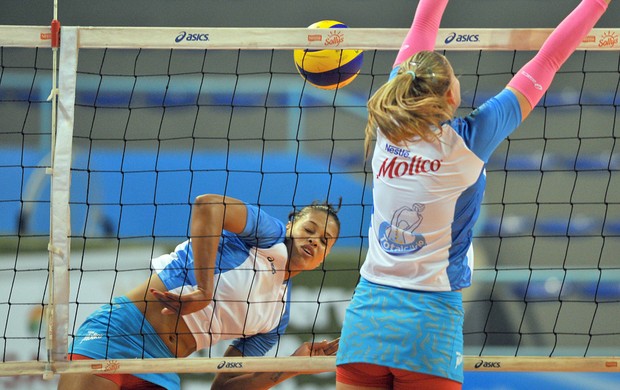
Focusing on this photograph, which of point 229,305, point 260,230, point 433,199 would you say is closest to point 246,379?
point 229,305

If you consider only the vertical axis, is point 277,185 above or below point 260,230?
above

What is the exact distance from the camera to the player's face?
132 inches

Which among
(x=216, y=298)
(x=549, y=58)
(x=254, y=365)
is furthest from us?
(x=216, y=298)

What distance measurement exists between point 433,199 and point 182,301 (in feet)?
4.57

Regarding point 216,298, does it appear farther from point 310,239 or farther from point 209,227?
point 310,239

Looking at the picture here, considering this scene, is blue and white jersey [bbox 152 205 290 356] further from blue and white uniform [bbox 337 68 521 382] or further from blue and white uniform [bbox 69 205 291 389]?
blue and white uniform [bbox 337 68 521 382]

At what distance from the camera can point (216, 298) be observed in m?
3.33

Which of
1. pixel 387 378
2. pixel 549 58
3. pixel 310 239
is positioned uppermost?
pixel 549 58

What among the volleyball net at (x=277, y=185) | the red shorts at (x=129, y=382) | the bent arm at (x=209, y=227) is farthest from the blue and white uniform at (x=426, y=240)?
the volleyball net at (x=277, y=185)

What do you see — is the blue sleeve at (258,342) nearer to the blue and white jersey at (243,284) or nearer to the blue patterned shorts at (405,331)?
the blue and white jersey at (243,284)

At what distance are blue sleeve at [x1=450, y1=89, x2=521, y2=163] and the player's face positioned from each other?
129 centimetres

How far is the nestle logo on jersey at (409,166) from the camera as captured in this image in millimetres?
2104

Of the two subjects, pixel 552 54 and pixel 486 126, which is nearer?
pixel 486 126

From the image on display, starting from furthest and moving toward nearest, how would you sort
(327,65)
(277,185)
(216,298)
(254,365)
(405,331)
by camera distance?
(277,185) < (327,65) < (216,298) < (254,365) < (405,331)
